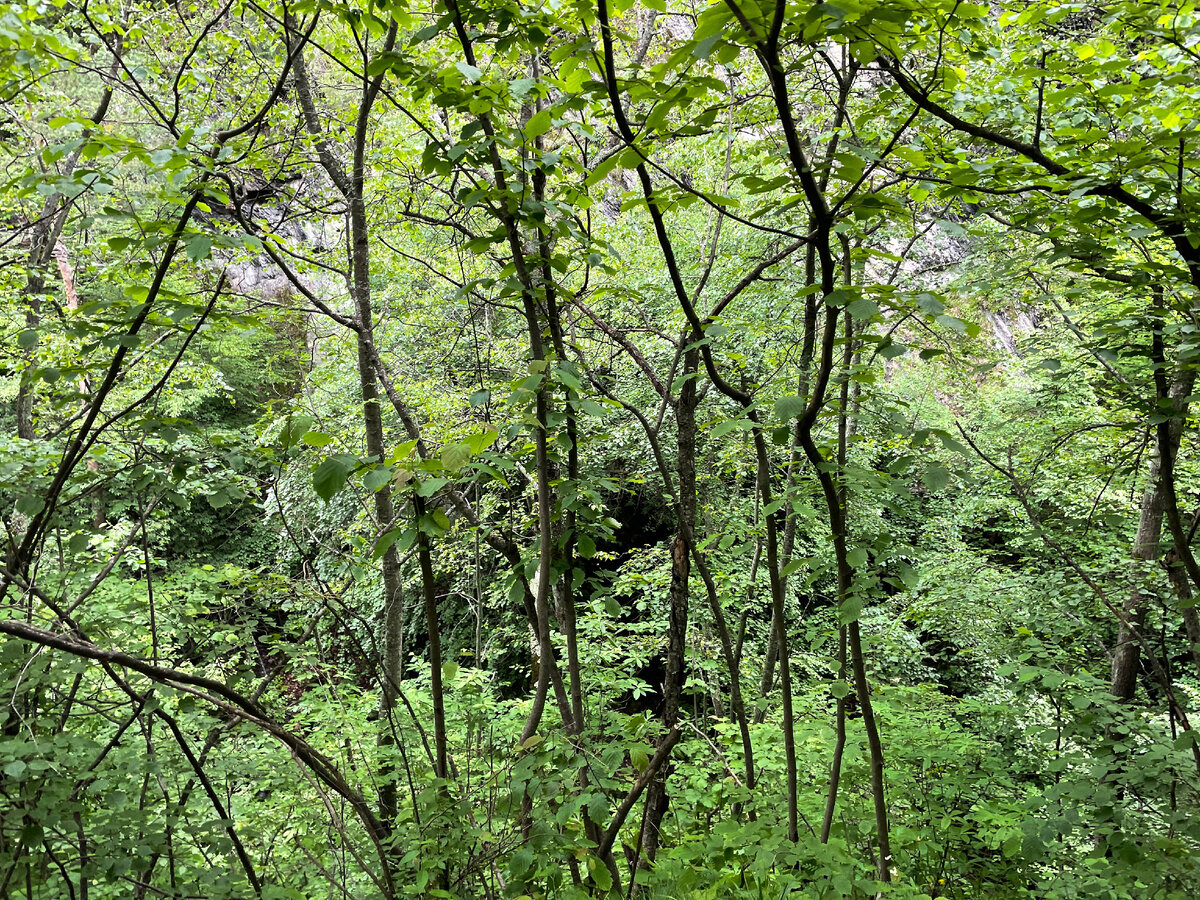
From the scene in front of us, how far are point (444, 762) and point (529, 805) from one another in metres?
0.26

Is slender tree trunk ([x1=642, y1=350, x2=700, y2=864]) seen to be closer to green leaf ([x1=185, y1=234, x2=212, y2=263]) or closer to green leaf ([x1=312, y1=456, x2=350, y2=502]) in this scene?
green leaf ([x1=312, y1=456, x2=350, y2=502])

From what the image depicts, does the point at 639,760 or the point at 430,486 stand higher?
the point at 430,486

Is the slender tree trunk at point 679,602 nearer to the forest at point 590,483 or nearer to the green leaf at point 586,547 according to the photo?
the forest at point 590,483

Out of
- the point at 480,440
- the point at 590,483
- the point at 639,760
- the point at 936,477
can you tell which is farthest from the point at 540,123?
the point at 639,760

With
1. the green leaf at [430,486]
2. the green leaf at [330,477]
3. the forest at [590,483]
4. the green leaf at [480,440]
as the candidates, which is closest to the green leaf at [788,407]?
the forest at [590,483]

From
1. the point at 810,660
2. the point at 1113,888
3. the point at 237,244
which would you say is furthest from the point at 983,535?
the point at 237,244

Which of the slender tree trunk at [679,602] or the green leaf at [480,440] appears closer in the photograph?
the green leaf at [480,440]

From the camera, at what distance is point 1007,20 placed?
222cm

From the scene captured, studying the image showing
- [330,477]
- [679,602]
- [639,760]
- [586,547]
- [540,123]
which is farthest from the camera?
[679,602]

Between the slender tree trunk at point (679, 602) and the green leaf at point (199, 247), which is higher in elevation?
the green leaf at point (199, 247)

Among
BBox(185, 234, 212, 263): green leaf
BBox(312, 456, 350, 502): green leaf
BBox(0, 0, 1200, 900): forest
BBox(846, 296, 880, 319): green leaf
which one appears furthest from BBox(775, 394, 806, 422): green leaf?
BBox(185, 234, 212, 263): green leaf

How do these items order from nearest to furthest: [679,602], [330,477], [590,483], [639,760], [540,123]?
[330,477] < [540,123] < [639,760] < [590,483] < [679,602]

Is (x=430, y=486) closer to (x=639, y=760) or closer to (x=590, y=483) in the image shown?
(x=590, y=483)

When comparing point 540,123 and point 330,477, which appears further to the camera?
point 540,123
